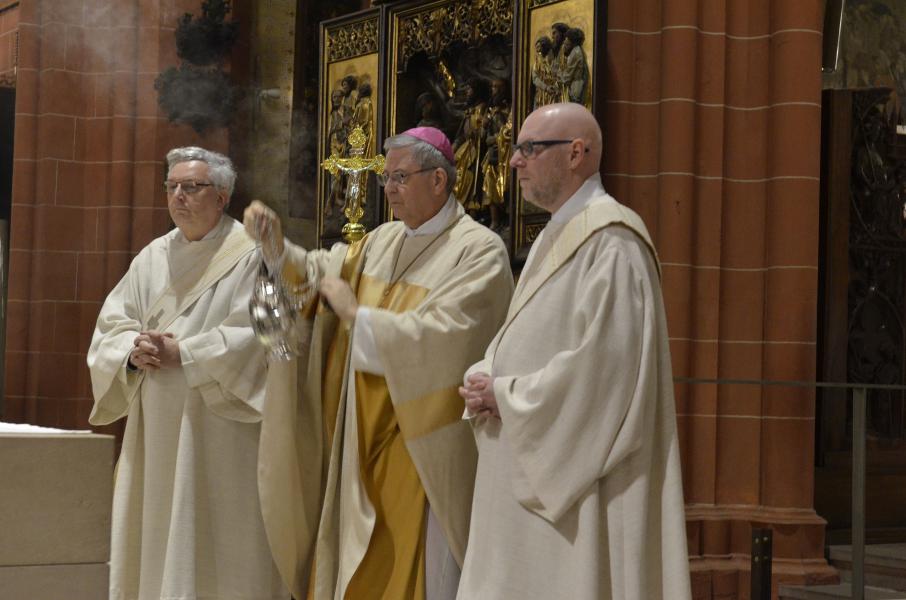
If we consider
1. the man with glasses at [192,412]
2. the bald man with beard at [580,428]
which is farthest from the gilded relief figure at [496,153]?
the bald man with beard at [580,428]

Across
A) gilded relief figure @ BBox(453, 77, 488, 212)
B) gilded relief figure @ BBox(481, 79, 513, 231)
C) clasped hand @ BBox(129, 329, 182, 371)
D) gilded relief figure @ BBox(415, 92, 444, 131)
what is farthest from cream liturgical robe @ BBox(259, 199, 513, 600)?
gilded relief figure @ BBox(415, 92, 444, 131)

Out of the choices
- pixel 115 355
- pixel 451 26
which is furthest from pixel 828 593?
pixel 451 26

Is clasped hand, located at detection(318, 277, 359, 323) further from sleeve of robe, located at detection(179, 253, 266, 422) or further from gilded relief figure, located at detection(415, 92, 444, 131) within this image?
gilded relief figure, located at detection(415, 92, 444, 131)

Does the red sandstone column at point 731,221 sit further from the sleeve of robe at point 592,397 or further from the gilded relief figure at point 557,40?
the sleeve of robe at point 592,397

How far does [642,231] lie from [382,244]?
4.49 feet

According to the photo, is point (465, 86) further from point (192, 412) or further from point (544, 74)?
point (192, 412)

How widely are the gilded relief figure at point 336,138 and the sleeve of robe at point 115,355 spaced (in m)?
2.37

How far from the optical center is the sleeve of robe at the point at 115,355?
5.66 m

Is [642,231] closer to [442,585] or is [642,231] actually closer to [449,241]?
[449,241]

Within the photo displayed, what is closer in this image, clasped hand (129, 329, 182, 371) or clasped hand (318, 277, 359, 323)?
clasped hand (318, 277, 359, 323)

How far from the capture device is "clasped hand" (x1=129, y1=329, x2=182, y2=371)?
5504 millimetres

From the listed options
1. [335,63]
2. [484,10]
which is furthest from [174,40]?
[484,10]

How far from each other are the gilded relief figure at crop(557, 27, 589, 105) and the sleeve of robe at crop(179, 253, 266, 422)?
2065 mm

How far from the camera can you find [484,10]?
7.55 m
